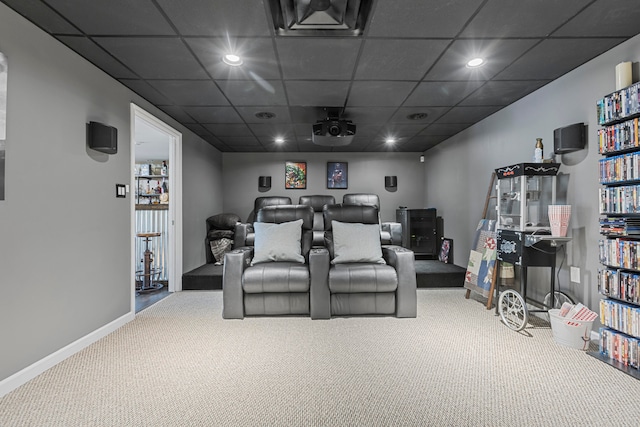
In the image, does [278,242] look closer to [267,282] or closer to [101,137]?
[267,282]

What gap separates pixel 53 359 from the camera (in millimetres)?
2213

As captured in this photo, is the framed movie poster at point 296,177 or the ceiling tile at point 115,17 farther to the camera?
the framed movie poster at point 296,177

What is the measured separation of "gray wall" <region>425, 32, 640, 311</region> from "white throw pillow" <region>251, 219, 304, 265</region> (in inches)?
103

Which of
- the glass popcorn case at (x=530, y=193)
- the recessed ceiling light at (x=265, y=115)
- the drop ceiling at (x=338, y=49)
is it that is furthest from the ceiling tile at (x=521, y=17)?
the recessed ceiling light at (x=265, y=115)

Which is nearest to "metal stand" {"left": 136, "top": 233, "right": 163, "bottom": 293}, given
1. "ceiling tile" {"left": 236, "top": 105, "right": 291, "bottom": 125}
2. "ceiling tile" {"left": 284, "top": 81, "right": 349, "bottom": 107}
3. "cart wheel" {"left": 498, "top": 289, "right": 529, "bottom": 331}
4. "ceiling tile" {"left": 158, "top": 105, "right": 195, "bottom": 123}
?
"ceiling tile" {"left": 158, "top": 105, "right": 195, "bottom": 123}

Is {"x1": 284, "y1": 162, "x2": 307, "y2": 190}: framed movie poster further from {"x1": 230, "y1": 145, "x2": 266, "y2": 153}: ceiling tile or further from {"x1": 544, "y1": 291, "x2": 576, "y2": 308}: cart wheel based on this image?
{"x1": 544, "y1": 291, "x2": 576, "y2": 308}: cart wheel

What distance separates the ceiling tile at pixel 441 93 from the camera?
310cm

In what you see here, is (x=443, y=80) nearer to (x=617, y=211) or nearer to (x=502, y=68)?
(x=502, y=68)

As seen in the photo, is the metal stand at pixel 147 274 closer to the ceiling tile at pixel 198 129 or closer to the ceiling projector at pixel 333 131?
the ceiling tile at pixel 198 129

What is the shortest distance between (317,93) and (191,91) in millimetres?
1338

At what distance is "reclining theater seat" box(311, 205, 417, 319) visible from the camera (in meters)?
3.05

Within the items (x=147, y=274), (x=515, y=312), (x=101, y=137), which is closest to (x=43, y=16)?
(x=101, y=137)

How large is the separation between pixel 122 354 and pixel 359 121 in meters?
3.80

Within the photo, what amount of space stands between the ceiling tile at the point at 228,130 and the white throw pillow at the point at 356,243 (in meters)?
2.29
